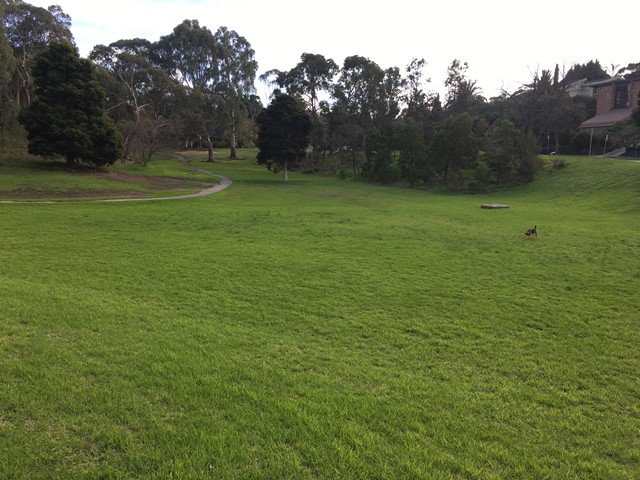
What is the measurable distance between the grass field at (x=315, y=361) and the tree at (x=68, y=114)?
61.3ft

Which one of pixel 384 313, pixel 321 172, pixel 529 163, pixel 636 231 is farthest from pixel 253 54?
pixel 384 313

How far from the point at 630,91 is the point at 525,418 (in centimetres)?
6023

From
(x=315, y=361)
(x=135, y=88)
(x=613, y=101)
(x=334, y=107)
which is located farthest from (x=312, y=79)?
(x=315, y=361)

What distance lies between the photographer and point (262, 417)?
3.27 metres

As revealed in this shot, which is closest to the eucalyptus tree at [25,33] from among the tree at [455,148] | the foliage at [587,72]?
the tree at [455,148]

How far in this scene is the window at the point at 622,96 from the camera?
4906cm

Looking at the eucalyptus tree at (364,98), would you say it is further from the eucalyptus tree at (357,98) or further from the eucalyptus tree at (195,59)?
the eucalyptus tree at (195,59)

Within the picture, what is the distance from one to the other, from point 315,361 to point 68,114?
29334 mm

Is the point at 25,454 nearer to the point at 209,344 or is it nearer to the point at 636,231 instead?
the point at 209,344

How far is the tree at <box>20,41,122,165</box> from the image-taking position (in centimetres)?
2581

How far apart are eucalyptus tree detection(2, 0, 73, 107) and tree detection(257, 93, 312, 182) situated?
21706 millimetres

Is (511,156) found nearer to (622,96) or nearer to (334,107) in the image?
(334,107)

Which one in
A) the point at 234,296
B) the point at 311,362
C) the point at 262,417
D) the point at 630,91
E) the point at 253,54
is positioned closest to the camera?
the point at 262,417

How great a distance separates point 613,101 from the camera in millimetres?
50156
